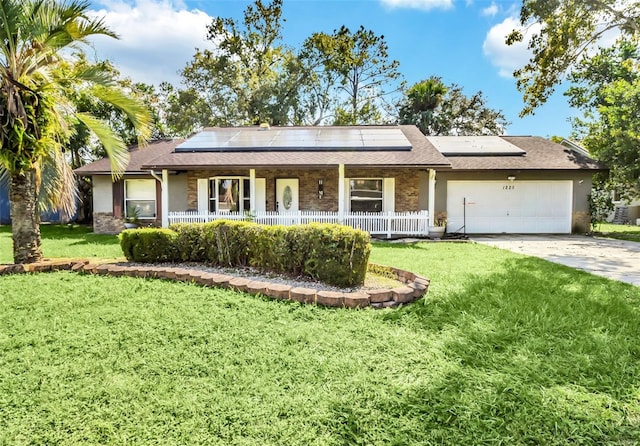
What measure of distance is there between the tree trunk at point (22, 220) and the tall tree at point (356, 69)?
22489mm

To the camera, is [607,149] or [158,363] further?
[607,149]

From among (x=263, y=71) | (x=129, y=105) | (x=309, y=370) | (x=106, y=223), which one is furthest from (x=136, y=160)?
(x=309, y=370)

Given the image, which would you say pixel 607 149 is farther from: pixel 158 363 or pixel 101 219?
pixel 101 219

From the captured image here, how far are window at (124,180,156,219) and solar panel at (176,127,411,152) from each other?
8.57ft

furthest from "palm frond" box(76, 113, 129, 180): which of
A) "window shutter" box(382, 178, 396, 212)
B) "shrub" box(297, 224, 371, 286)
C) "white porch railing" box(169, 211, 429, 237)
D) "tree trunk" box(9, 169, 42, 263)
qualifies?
"window shutter" box(382, 178, 396, 212)

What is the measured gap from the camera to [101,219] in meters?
14.6

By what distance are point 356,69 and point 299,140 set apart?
49.1 feet

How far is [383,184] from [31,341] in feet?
39.3

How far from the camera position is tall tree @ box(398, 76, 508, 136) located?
23969 millimetres

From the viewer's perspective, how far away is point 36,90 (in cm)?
562

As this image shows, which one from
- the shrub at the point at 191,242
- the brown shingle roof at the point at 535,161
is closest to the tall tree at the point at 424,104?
the brown shingle roof at the point at 535,161

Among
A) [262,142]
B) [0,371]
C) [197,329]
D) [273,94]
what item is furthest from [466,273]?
[273,94]

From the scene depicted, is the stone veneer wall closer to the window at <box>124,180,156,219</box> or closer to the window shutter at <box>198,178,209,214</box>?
the window at <box>124,180,156,219</box>

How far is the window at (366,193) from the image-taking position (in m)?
13.6
